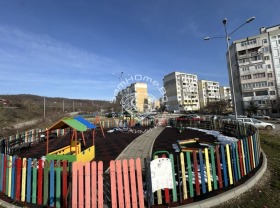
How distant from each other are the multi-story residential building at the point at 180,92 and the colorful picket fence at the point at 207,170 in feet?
318

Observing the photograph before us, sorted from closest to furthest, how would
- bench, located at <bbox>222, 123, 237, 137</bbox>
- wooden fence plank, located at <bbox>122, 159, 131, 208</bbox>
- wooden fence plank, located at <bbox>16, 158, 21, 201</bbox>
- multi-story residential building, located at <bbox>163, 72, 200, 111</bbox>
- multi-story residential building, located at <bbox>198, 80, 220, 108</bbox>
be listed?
wooden fence plank, located at <bbox>122, 159, 131, 208</bbox> < wooden fence plank, located at <bbox>16, 158, 21, 201</bbox> < bench, located at <bbox>222, 123, 237, 137</bbox> < multi-story residential building, located at <bbox>163, 72, 200, 111</bbox> < multi-story residential building, located at <bbox>198, 80, 220, 108</bbox>

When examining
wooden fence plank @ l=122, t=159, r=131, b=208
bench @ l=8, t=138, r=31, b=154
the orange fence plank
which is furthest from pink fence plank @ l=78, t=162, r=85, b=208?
bench @ l=8, t=138, r=31, b=154

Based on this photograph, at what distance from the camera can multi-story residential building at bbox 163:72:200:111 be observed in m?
104

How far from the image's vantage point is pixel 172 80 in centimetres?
10700

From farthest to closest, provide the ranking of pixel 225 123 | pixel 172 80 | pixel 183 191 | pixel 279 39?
pixel 172 80, pixel 279 39, pixel 225 123, pixel 183 191

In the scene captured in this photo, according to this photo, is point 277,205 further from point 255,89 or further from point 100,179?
point 255,89

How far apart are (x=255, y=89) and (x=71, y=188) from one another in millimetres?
61385

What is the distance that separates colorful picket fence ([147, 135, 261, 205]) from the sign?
12 cm

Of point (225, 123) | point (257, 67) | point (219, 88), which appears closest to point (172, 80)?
point (219, 88)

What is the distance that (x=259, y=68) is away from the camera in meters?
55.8

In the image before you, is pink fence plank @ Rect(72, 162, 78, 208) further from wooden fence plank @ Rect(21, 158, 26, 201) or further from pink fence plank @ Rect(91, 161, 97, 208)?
wooden fence plank @ Rect(21, 158, 26, 201)

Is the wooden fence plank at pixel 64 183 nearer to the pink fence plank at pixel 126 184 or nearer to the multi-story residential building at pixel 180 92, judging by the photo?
the pink fence plank at pixel 126 184

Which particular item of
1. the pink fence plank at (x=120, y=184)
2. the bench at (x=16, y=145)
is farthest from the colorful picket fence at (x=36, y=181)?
the bench at (x=16, y=145)

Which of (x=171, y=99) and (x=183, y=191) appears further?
(x=171, y=99)
